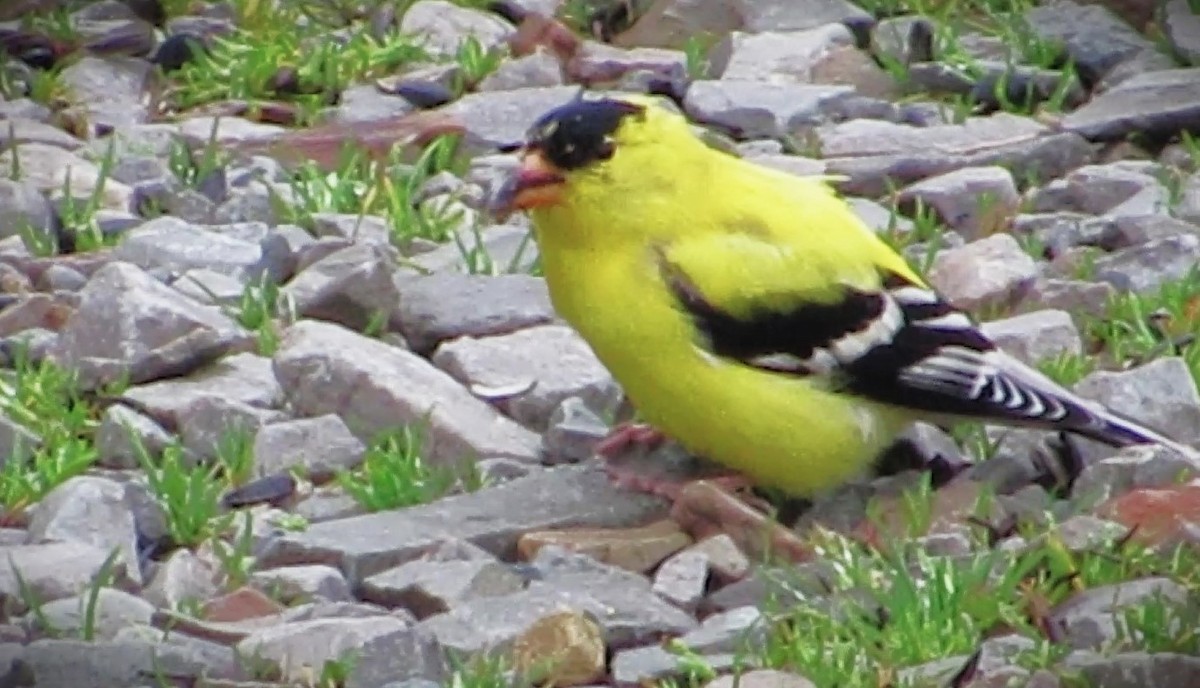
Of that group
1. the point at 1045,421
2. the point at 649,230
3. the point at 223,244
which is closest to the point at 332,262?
the point at 223,244

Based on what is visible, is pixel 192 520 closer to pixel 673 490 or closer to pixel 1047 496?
pixel 673 490

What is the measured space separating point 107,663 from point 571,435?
4.59ft

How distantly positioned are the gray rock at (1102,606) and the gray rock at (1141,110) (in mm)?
2566

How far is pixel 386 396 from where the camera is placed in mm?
5418

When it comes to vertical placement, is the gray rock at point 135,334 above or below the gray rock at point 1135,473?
below

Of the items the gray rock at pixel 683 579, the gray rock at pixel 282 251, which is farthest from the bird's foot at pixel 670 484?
the gray rock at pixel 282 251

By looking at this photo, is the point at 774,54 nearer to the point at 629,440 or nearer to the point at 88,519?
the point at 629,440

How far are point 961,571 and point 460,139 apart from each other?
2.66 m

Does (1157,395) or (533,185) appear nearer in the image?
(533,185)

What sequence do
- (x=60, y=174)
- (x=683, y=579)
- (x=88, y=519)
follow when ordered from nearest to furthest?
(x=683, y=579) → (x=88, y=519) → (x=60, y=174)

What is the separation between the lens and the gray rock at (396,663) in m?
4.32

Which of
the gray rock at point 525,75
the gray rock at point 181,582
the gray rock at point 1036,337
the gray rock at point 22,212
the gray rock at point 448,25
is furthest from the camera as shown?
the gray rock at point 448,25

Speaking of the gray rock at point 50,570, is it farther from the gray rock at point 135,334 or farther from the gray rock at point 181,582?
the gray rock at point 135,334

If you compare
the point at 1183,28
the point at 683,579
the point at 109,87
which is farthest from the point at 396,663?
the point at 1183,28
